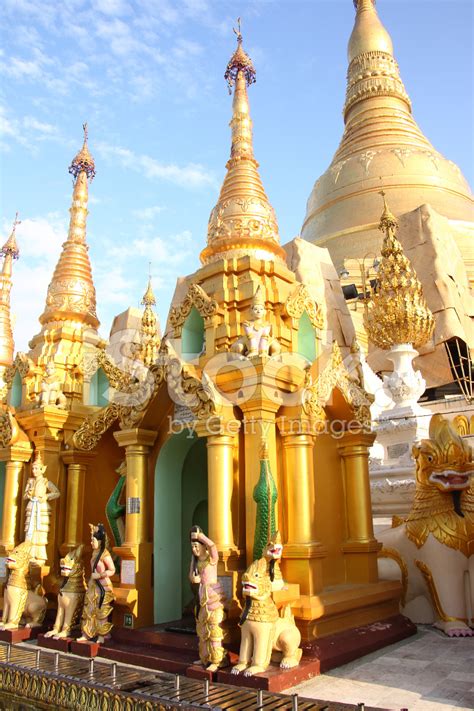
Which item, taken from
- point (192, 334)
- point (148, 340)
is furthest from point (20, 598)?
point (148, 340)

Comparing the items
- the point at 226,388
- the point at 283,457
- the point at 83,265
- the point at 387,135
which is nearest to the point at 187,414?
the point at 226,388

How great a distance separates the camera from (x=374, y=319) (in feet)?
53.8

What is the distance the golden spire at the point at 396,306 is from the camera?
15898mm

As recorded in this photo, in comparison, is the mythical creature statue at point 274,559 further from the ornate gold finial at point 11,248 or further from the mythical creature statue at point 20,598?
the ornate gold finial at point 11,248

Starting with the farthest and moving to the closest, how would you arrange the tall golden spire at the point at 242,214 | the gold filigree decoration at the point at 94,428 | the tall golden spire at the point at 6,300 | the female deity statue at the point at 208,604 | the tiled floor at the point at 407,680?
1. the tall golden spire at the point at 6,300
2. the tall golden spire at the point at 242,214
3. the gold filigree decoration at the point at 94,428
4. the female deity statue at the point at 208,604
5. the tiled floor at the point at 407,680

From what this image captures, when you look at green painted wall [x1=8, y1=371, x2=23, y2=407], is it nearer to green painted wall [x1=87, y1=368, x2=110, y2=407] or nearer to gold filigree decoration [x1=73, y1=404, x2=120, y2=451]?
green painted wall [x1=87, y1=368, x2=110, y2=407]

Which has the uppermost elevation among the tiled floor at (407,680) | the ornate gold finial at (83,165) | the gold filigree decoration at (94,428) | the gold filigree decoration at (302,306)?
the ornate gold finial at (83,165)

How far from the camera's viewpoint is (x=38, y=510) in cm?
930

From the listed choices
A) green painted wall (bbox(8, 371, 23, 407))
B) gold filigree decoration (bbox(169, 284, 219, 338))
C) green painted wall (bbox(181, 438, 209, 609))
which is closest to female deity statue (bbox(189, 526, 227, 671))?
green painted wall (bbox(181, 438, 209, 609))

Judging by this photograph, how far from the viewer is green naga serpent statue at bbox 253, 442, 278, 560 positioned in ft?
21.3

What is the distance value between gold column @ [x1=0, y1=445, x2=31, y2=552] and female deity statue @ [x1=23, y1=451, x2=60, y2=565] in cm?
38

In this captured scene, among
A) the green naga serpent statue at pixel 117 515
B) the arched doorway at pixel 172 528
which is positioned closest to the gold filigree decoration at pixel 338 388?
the arched doorway at pixel 172 528

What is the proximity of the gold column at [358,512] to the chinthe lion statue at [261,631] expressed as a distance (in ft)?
7.05

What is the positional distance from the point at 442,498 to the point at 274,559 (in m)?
3.57
